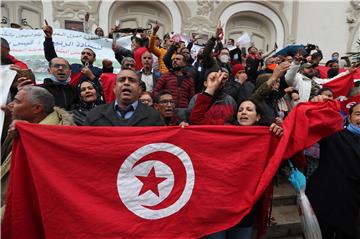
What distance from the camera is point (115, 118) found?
101 inches

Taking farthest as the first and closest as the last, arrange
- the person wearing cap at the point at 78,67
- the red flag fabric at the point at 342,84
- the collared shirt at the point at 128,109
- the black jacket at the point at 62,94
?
the red flag fabric at the point at 342,84, the person wearing cap at the point at 78,67, the black jacket at the point at 62,94, the collared shirt at the point at 128,109

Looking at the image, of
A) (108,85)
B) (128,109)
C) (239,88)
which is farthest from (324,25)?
(128,109)

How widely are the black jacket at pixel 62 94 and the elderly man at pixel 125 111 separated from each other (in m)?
0.94

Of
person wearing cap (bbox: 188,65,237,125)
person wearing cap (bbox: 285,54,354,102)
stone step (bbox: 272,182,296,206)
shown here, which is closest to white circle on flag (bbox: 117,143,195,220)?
person wearing cap (bbox: 188,65,237,125)

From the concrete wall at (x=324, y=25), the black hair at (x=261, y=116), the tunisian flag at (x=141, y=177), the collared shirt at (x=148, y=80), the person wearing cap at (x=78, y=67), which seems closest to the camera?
the tunisian flag at (x=141, y=177)

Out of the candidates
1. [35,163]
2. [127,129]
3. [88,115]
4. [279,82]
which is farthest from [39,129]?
[279,82]

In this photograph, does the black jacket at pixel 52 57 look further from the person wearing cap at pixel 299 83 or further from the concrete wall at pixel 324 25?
the concrete wall at pixel 324 25

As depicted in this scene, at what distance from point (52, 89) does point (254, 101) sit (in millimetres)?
2077

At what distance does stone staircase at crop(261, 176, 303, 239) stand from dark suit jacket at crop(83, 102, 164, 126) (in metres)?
1.95

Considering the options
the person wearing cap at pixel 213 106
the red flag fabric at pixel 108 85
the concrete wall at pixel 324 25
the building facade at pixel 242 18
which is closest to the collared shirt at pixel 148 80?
the red flag fabric at pixel 108 85

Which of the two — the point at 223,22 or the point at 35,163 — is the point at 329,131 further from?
the point at 223,22

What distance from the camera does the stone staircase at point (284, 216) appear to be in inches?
144

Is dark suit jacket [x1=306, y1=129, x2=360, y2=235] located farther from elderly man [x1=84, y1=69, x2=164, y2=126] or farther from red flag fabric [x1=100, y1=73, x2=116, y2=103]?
red flag fabric [x1=100, y1=73, x2=116, y2=103]

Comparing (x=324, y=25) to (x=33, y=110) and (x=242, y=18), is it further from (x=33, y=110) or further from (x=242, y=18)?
(x=33, y=110)
